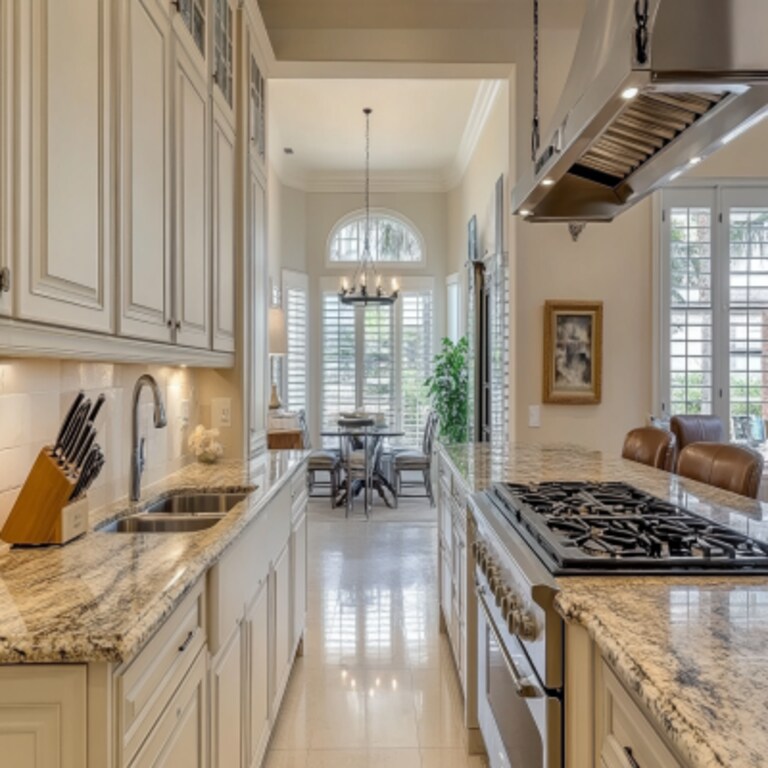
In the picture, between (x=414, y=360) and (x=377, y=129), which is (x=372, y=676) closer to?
(x=414, y=360)

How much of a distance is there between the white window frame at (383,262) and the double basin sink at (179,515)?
5780 millimetres

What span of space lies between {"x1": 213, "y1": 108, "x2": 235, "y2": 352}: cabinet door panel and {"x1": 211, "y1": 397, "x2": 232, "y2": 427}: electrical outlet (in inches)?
11.4

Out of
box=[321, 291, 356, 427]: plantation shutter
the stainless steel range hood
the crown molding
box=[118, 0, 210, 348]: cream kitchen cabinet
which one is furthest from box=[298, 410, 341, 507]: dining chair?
the stainless steel range hood

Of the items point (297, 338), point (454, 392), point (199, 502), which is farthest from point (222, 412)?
point (297, 338)

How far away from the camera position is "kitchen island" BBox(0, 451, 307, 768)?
3.37ft

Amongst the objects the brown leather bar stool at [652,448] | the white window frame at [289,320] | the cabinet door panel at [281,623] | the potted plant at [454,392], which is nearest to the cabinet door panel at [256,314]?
the cabinet door panel at [281,623]

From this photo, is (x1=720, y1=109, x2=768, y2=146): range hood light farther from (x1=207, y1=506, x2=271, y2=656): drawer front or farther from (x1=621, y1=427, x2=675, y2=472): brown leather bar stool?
(x1=207, y1=506, x2=271, y2=656): drawer front

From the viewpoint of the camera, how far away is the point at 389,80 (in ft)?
16.9

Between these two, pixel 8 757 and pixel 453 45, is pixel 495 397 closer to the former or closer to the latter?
pixel 453 45

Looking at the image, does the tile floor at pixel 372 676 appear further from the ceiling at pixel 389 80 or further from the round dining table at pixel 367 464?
the ceiling at pixel 389 80

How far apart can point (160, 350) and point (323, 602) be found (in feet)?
8.29

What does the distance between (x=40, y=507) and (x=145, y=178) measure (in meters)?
0.97

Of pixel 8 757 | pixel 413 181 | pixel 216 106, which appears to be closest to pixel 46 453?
pixel 8 757

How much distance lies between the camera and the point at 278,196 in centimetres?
730
